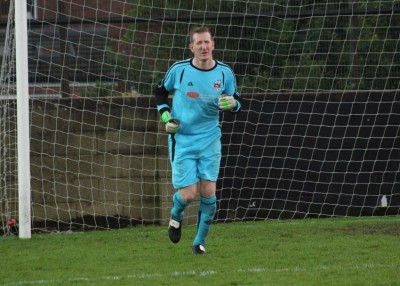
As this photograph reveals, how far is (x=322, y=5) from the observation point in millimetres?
11570

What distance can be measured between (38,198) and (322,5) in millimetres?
4105

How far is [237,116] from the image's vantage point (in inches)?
445

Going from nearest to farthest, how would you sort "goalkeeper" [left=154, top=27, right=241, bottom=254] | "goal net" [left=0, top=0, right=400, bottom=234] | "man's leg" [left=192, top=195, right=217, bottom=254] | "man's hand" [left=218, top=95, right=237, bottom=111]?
"man's hand" [left=218, top=95, right=237, bottom=111] → "goalkeeper" [left=154, top=27, right=241, bottom=254] → "man's leg" [left=192, top=195, right=217, bottom=254] → "goal net" [left=0, top=0, right=400, bottom=234]

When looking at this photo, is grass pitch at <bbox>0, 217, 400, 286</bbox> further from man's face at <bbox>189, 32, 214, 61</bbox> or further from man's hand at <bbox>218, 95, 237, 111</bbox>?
man's face at <bbox>189, 32, 214, 61</bbox>

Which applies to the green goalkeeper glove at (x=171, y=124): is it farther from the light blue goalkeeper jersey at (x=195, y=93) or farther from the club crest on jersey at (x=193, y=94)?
the club crest on jersey at (x=193, y=94)

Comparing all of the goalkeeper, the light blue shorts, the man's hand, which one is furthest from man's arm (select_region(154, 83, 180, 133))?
the man's hand

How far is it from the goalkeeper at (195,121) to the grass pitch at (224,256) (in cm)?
60

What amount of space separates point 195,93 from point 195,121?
A: 24cm

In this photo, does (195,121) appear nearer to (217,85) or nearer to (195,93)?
(195,93)

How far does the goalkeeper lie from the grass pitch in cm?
60

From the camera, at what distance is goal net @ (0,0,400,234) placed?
11227 mm

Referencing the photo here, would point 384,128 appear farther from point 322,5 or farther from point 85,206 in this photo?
point 85,206

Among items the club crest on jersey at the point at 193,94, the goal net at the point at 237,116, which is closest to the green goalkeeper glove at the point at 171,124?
the club crest on jersey at the point at 193,94

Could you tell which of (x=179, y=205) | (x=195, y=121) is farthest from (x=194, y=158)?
(x=179, y=205)
